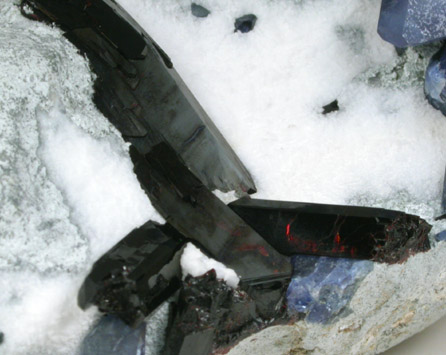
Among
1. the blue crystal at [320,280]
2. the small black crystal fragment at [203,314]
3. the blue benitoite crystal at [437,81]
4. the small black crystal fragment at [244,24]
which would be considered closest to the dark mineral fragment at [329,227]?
the blue crystal at [320,280]

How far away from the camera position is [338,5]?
1.34 meters

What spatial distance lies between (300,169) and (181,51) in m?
0.33

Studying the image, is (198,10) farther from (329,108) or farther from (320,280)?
(320,280)

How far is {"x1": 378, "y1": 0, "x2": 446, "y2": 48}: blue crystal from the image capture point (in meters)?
1.18

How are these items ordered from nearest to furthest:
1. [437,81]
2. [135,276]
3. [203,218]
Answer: [135,276] → [203,218] → [437,81]

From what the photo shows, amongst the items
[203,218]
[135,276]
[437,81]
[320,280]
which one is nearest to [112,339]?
[135,276]

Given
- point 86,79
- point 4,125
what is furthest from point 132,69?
point 4,125

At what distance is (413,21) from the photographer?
1.19 metres

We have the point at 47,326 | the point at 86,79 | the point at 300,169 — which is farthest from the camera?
the point at 300,169

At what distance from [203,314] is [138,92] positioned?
1.31 ft

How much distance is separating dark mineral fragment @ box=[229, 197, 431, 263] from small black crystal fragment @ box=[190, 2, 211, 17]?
400 mm

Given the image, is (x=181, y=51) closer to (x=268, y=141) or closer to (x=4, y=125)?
(x=268, y=141)

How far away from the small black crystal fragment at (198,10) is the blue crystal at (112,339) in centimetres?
63

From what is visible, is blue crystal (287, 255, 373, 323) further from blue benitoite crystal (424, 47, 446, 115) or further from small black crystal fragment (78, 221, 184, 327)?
blue benitoite crystal (424, 47, 446, 115)
